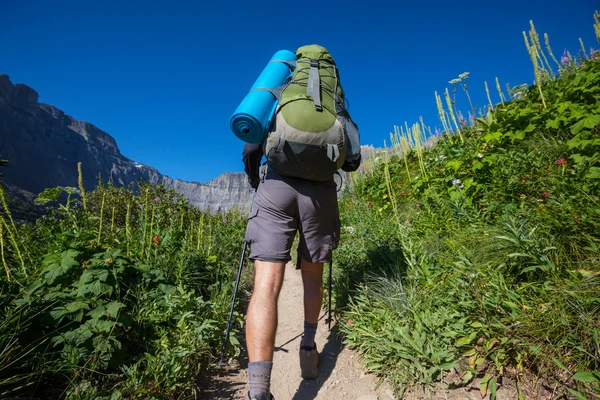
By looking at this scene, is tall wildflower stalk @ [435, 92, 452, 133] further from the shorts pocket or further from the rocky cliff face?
the rocky cliff face

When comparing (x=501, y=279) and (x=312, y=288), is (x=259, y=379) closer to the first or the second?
(x=312, y=288)

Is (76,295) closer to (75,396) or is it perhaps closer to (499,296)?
(75,396)

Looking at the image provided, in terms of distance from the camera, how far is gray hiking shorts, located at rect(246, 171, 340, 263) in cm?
196

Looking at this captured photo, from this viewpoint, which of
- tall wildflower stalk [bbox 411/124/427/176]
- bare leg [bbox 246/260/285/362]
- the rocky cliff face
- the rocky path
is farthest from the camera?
the rocky cliff face

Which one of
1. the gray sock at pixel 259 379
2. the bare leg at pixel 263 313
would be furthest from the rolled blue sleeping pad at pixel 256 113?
the gray sock at pixel 259 379

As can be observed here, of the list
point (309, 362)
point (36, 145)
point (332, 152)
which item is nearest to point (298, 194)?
point (332, 152)

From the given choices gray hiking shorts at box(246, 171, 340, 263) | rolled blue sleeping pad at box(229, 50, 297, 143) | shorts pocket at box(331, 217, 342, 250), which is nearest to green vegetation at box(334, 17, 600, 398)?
shorts pocket at box(331, 217, 342, 250)

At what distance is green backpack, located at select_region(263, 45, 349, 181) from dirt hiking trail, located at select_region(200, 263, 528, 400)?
151 cm

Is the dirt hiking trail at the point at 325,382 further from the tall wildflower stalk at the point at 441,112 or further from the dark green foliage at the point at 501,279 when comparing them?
the tall wildflower stalk at the point at 441,112

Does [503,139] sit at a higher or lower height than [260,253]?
higher

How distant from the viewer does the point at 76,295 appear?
81.1 inches

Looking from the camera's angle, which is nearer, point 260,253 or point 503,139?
point 260,253

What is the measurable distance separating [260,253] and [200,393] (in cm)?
120

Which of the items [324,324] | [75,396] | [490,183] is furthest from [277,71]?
[490,183]
